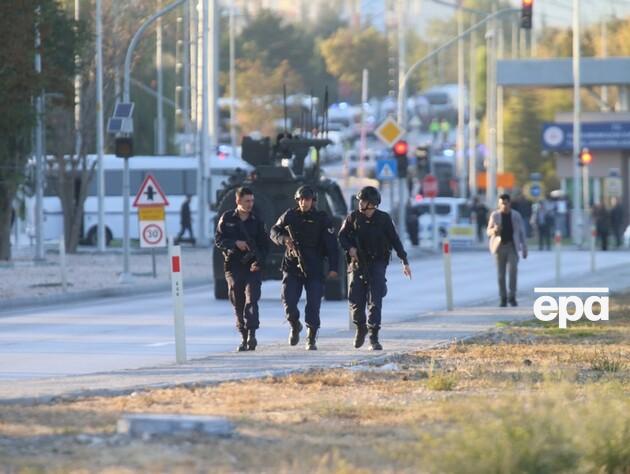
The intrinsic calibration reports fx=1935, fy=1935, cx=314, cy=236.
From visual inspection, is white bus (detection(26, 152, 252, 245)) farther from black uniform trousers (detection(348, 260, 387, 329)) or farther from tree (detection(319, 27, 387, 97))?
tree (detection(319, 27, 387, 97))

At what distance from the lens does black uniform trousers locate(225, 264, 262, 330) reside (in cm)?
2047

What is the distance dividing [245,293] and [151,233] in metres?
14.7

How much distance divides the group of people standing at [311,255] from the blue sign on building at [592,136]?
168 feet

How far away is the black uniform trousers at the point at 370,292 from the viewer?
20266mm

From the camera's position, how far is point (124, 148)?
125 ft

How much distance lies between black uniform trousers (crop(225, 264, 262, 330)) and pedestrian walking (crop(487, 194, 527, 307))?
9.17 meters

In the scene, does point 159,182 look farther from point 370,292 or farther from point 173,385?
point 173,385

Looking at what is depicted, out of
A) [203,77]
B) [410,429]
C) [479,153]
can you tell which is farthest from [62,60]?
[479,153]

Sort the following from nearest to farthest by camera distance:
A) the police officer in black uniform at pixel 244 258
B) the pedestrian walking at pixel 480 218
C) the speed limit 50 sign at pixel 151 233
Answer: the police officer in black uniform at pixel 244 258, the speed limit 50 sign at pixel 151 233, the pedestrian walking at pixel 480 218

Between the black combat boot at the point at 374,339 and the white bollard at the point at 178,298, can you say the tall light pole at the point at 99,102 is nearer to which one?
the black combat boot at the point at 374,339

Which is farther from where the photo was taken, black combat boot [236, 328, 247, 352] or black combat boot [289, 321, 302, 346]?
black combat boot [289, 321, 302, 346]

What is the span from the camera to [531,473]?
9867 millimetres

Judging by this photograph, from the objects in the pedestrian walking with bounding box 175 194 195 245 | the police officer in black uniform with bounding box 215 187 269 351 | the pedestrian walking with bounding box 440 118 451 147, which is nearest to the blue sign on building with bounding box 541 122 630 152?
the pedestrian walking with bounding box 175 194 195 245

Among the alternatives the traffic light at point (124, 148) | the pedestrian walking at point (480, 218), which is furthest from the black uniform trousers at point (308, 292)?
the pedestrian walking at point (480, 218)
